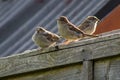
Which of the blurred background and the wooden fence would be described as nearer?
the wooden fence

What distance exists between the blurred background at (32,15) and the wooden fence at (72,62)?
3015 mm

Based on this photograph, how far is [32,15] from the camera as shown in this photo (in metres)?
10.5

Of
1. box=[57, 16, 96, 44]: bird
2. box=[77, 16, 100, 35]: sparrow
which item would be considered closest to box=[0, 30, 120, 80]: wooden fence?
box=[57, 16, 96, 44]: bird

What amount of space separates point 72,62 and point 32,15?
186 inches

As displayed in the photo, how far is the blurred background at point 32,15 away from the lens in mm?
9477

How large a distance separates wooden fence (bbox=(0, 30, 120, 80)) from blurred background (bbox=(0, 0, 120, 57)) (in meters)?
3.01

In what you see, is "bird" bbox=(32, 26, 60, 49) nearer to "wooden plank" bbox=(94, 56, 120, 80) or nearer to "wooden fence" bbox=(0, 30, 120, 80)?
"wooden fence" bbox=(0, 30, 120, 80)

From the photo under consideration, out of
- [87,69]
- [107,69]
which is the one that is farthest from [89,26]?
[107,69]

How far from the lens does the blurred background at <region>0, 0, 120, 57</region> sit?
9477 mm

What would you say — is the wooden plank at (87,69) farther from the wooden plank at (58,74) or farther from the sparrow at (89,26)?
the sparrow at (89,26)

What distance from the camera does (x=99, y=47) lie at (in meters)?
5.63

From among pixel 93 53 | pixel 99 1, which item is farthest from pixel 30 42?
pixel 93 53

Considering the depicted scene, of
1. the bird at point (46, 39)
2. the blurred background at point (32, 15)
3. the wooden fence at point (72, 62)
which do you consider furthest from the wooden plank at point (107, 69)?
the blurred background at point (32, 15)

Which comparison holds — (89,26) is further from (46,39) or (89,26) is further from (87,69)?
(87,69)
